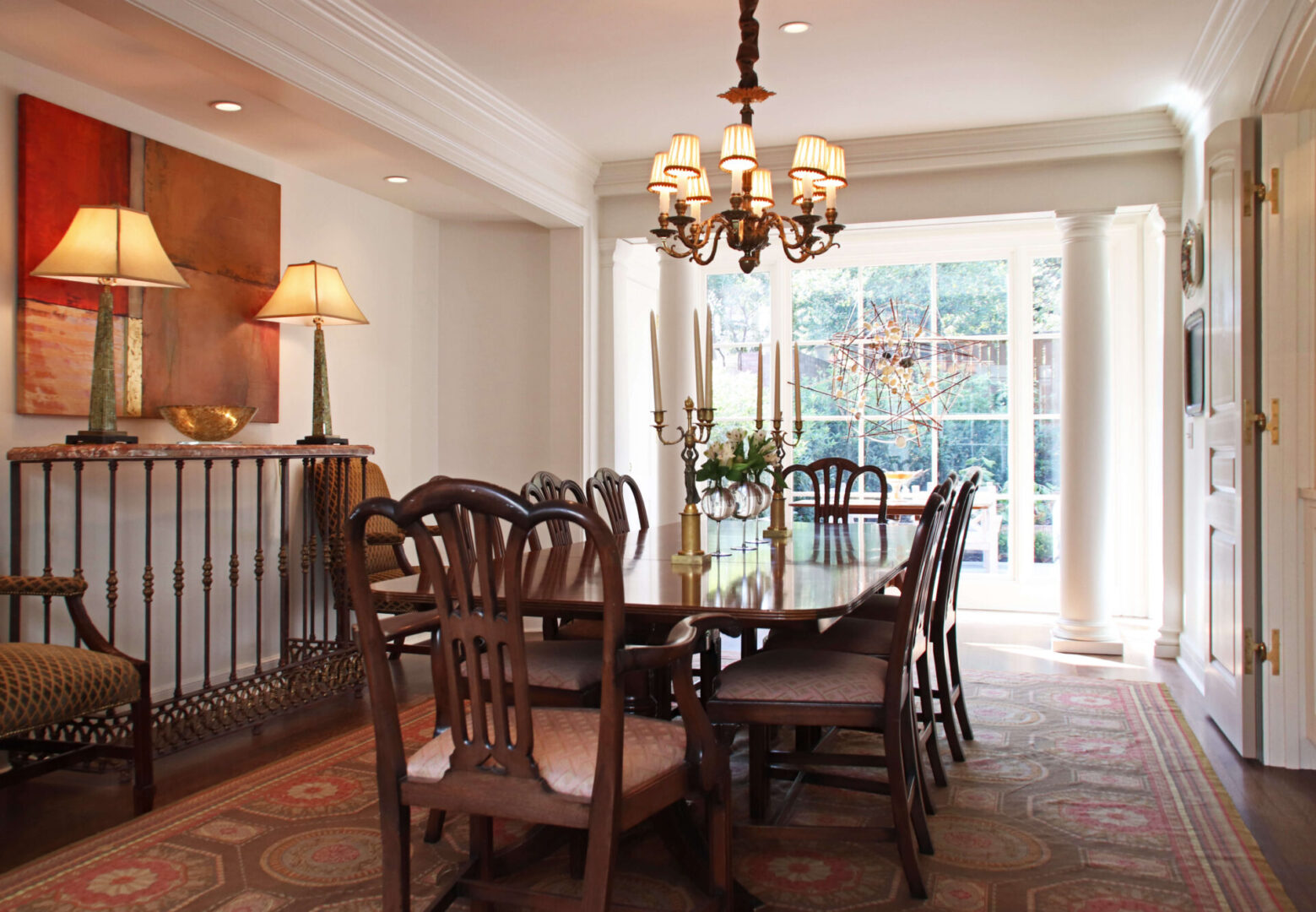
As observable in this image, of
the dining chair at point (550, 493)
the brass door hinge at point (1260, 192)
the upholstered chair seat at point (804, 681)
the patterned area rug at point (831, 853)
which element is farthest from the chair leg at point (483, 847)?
the brass door hinge at point (1260, 192)

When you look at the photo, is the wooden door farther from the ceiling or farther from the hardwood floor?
the ceiling

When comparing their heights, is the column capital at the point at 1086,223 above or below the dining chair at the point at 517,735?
above

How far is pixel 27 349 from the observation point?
11.7 feet

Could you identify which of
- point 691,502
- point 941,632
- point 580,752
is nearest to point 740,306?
point 941,632

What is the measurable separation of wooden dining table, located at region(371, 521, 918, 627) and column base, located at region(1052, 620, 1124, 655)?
2103mm

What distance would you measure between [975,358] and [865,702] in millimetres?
4689

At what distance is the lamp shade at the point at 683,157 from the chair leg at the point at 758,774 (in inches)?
70.1

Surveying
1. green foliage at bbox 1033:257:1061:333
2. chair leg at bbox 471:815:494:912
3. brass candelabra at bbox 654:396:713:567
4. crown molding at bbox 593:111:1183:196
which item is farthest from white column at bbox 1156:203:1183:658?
chair leg at bbox 471:815:494:912

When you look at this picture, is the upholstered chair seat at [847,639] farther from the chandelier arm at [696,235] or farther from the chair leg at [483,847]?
the chandelier arm at [696,235]

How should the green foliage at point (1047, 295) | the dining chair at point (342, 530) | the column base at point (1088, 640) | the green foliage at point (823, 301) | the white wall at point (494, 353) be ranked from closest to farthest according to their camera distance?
the dining chair at point (342, 530) → the column base at point (1088, 640) → the white wall at point (494, 353) → the green foliage at point (1047, 295) → the green foliage at point (823, 301)

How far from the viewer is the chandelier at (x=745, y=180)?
10.5ft

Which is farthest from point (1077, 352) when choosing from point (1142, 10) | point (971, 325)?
point (1142, 10)

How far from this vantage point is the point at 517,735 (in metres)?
1.71

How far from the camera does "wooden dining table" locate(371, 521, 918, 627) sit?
2131mm
